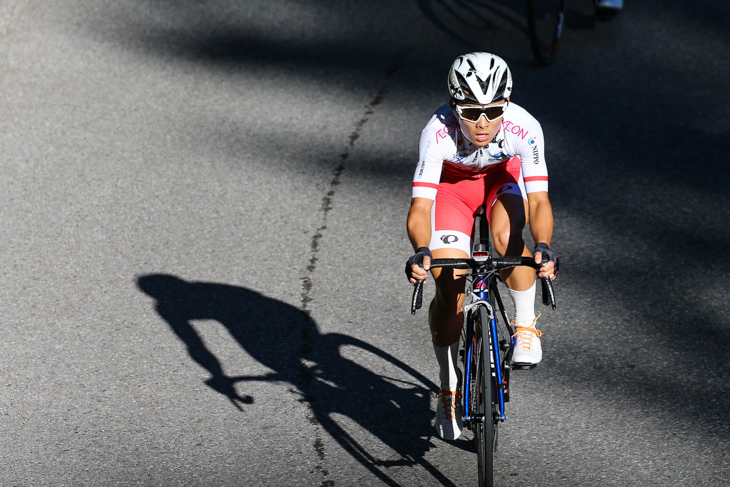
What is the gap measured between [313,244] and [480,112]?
251 centimetres

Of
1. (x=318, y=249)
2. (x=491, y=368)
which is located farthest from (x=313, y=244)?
(x=491, y=368)

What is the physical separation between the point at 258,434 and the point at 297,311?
117cm

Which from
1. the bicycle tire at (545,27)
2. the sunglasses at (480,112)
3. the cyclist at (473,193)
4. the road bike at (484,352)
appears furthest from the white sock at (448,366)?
the bicycle tire at (545,27)

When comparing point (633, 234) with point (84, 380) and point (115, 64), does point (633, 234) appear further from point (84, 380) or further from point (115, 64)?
point (115, 64)

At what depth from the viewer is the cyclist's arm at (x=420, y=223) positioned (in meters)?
3.94

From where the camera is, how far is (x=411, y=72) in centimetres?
846

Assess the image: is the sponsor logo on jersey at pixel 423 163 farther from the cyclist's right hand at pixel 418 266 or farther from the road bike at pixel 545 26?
the road bike at pixel 545 26

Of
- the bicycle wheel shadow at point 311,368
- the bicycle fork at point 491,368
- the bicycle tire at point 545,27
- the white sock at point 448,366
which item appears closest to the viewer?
the bicycle fork at point 491,368

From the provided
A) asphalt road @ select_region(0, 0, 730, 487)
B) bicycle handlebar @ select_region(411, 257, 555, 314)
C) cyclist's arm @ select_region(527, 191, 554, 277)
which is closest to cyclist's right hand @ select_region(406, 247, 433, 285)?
bicycle handlebar @ select_region(411, 257, 555, 314)

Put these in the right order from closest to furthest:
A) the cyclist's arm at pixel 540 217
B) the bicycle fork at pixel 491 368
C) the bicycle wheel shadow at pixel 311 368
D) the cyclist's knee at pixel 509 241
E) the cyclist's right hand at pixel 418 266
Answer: the cyclist's right hand at pixel 418 266
the bicycle fork at pixel 491 368
the cyclist's arm at pixel 540 217
the cyclist's knee at pixel 509 241
the bicycle wheel shadow at pixel 311 368

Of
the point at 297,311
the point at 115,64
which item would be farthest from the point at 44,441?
the point at 115,64

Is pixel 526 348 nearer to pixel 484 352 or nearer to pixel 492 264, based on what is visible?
pixel 484 352

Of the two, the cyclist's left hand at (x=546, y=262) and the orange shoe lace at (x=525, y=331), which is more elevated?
the cyclist's left hand at (x=546, y=262)

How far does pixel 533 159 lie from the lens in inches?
160
